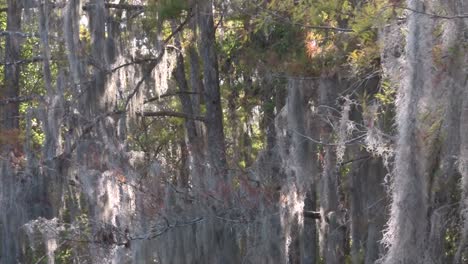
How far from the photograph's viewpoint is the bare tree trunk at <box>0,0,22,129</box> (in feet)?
53.9

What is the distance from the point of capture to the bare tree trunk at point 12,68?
16.4 metres

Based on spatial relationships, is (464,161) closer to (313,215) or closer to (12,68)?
(313,215)

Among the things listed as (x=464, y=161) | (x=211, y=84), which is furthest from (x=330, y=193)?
(x=464, y=161)

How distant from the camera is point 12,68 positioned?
55.7 feet

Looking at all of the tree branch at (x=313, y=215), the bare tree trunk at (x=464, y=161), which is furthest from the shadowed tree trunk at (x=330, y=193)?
the bare tree trunk at (x=464, y=161)

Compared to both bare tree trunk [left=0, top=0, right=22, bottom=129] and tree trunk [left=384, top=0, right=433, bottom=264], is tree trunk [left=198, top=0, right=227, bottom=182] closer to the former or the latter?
bare tree trunk [left=0, top=0, right=22, bottom=129]

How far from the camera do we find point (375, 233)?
33.8ft

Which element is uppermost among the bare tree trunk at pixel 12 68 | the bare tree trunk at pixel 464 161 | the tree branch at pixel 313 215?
the bare tree trunk at pixel 12 68

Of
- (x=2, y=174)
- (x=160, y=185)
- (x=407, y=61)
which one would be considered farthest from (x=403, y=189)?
(x=2, y=174)

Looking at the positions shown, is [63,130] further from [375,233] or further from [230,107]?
[375,233]

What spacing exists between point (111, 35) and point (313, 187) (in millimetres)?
3447

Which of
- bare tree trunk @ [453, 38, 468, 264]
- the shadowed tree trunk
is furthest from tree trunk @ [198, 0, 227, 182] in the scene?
bare tree trunk @ [453, 38, 468, 264]

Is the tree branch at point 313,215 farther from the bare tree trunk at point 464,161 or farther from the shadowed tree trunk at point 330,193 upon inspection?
the bare tree trunk at point 464,161

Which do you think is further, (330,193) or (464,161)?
(330,193)
